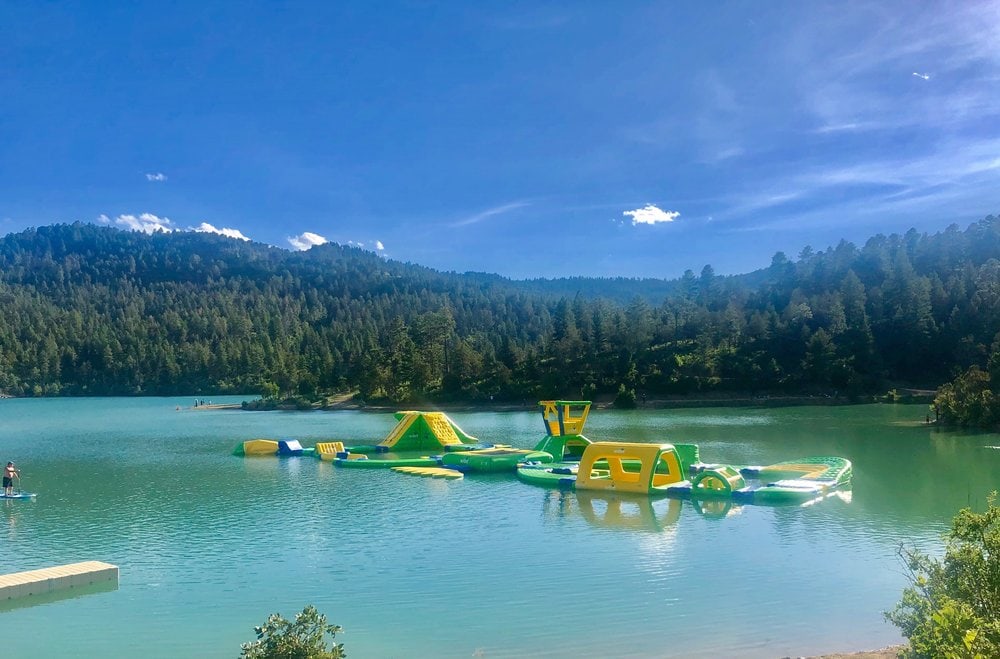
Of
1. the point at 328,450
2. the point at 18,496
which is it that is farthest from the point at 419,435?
the point at 18,496

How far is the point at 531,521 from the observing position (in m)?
20.8

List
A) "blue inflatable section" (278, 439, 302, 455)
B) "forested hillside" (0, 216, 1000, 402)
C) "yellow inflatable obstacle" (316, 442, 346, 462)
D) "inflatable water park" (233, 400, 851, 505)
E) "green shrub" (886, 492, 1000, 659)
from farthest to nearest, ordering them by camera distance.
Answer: "forested hillside" (0, 216, 1000, 402)
"blue inflatable section" (278, 439, 302, 455)
"yellow inflatable obstacle" (316, 442, 346, 462)
"inflatable water park" (233, 400, 851, 505)
"green shrub" (886, 492, 1000, 659)

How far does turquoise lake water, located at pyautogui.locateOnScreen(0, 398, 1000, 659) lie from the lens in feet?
39.0

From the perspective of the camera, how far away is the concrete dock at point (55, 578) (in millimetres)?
13898

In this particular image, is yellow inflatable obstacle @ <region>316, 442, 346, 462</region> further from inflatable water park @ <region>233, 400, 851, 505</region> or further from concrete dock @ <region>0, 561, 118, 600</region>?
concrete dock @ <region>0, 561, 118, 600</region>

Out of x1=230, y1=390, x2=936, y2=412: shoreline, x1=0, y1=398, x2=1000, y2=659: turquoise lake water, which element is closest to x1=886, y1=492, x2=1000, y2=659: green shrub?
x1=0, y1=398, x2=1000, y2=659: turquoise lake water

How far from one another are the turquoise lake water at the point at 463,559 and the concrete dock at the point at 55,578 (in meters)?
0.43

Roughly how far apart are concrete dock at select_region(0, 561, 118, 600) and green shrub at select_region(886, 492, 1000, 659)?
14.4m

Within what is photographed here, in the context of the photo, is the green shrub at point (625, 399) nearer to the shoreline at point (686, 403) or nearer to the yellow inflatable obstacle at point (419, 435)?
the shoreline at point (686, 403)

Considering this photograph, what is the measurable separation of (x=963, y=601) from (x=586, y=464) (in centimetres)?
1934

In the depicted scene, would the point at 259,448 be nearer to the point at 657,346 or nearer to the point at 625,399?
the point at 625,399

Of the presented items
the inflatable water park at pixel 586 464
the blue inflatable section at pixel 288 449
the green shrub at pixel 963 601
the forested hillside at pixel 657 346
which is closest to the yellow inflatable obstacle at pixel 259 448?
the inflatable water park at pixel 586 464

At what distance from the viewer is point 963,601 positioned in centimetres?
699

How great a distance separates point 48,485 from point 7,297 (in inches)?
7231
